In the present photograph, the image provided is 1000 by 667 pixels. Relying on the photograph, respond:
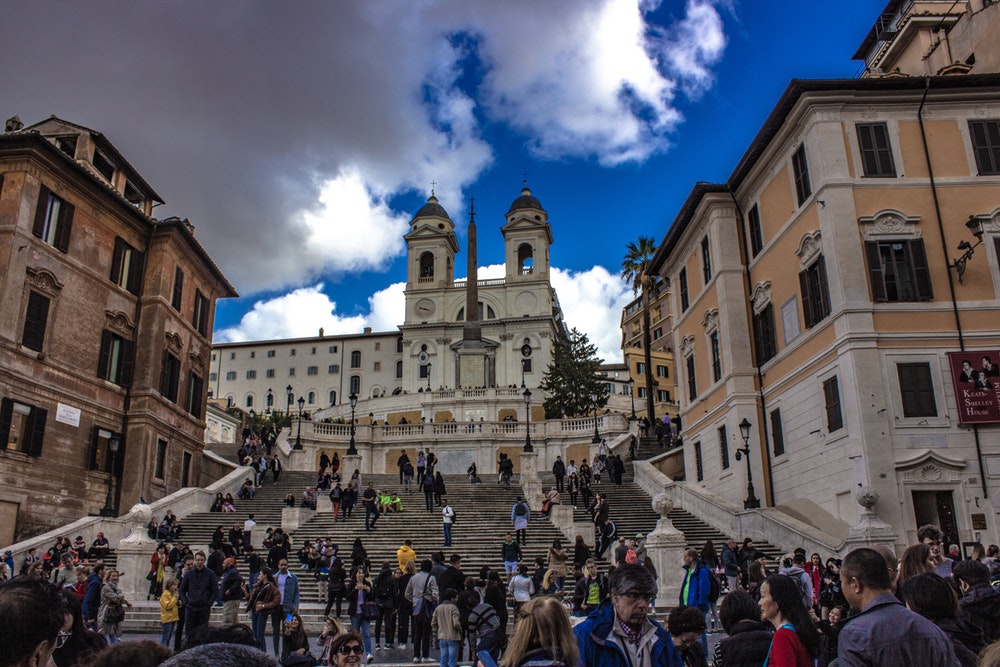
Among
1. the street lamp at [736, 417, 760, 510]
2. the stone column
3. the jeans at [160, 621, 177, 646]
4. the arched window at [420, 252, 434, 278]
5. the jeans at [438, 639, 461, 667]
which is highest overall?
the arched window at [420, 252, 434, 278]

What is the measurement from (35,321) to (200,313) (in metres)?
11.8

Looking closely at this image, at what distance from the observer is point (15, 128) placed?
101 ft

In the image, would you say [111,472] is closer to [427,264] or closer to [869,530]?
[869,530]

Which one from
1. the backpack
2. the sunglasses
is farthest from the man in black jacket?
the sunglasses

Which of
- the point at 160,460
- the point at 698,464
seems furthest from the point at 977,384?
the point at 160,460

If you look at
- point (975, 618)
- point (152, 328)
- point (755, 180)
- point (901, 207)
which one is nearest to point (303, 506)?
point (152, 328)

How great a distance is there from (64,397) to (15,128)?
9.89 m

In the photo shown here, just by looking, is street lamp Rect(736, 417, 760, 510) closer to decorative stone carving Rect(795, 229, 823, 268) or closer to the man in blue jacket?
decorative stone carving Rect(795, 229, 823, 268)

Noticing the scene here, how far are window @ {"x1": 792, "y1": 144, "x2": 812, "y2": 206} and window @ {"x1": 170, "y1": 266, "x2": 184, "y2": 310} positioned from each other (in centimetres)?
2481

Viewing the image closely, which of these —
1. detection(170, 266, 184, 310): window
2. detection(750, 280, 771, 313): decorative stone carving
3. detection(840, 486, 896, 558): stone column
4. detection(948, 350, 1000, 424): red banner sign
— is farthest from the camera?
detection(170, 266, 184, 310): window

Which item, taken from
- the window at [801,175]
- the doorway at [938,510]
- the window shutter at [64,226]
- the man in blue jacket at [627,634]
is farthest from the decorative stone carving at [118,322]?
the man in blue jacket at [627,634]

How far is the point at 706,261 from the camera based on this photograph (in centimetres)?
3359

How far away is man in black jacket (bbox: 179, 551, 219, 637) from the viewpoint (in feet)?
46.4

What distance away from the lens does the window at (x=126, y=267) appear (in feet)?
108
